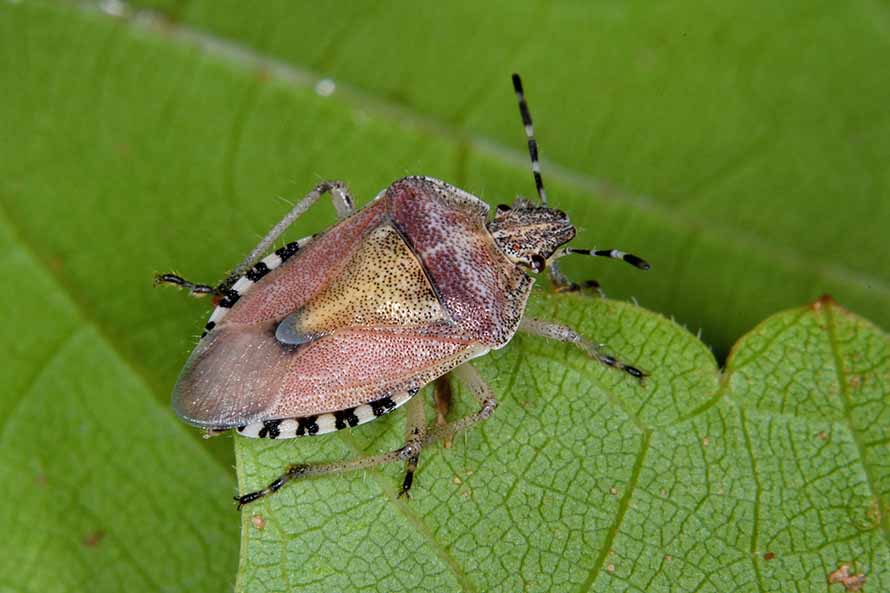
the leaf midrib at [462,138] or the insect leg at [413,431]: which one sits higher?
the leaf midrib at [462,138]

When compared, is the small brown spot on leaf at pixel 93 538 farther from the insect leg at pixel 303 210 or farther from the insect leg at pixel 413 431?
the insect leg at pixel 413 431

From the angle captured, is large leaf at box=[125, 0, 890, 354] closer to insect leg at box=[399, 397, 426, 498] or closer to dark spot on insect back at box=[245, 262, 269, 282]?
dark spot on insect back at box=[245, 262, 269, 282]

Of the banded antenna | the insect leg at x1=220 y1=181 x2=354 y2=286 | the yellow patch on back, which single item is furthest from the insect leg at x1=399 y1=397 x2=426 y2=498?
the banded antenna

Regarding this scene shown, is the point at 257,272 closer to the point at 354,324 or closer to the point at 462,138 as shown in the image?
the point at 354,324

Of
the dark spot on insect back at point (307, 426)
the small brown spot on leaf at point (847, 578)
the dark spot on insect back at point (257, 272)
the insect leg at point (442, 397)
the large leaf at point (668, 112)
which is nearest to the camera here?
the small brown spot on leaf at point (847, 578)

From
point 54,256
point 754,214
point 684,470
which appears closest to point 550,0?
point 754,214

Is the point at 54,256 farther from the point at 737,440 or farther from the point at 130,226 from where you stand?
the point at 737,440

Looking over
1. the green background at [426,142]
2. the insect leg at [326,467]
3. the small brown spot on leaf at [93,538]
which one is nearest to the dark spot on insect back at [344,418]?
the insect leg at [326,467]
